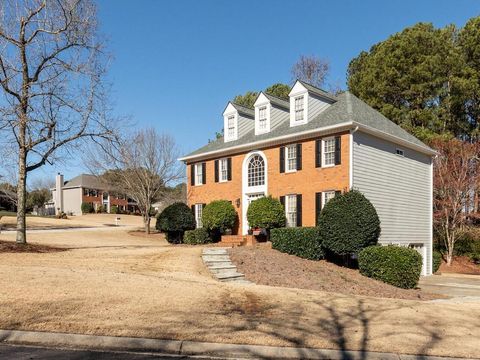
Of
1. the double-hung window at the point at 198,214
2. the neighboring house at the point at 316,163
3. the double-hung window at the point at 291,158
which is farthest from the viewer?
the double-hung window at the point at 198,214

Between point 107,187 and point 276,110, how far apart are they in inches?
991

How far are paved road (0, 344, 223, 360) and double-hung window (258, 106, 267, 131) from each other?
A: 20.4m

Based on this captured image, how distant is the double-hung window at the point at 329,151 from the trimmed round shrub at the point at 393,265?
5.06 metres

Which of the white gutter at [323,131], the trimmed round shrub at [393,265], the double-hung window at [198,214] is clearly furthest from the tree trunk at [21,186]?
the trimmed round shrub at [393,265]

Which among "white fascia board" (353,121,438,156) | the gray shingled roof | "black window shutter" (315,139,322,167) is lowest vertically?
"black window shutter" (315,139,322,167)

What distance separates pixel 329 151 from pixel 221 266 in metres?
8.84

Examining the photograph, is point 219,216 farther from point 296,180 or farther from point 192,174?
point 192,174

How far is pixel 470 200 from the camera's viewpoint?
30.7m

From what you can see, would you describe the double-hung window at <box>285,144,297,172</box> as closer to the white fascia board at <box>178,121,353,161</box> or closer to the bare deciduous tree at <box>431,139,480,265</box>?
the white fascia board at <box>178,121,353,161</box>

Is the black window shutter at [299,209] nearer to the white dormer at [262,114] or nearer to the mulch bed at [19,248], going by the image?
the white dormer at [262,114]

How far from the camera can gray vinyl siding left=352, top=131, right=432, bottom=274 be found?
822 inches

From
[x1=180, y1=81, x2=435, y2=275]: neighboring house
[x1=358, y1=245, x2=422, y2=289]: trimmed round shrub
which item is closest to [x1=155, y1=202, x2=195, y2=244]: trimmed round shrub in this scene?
[x1=180, y1=81, x2=435, y2=275]: neighboring house

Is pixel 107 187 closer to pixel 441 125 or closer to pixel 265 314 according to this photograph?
pixel 441 125

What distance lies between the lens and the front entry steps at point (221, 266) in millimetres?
14352
